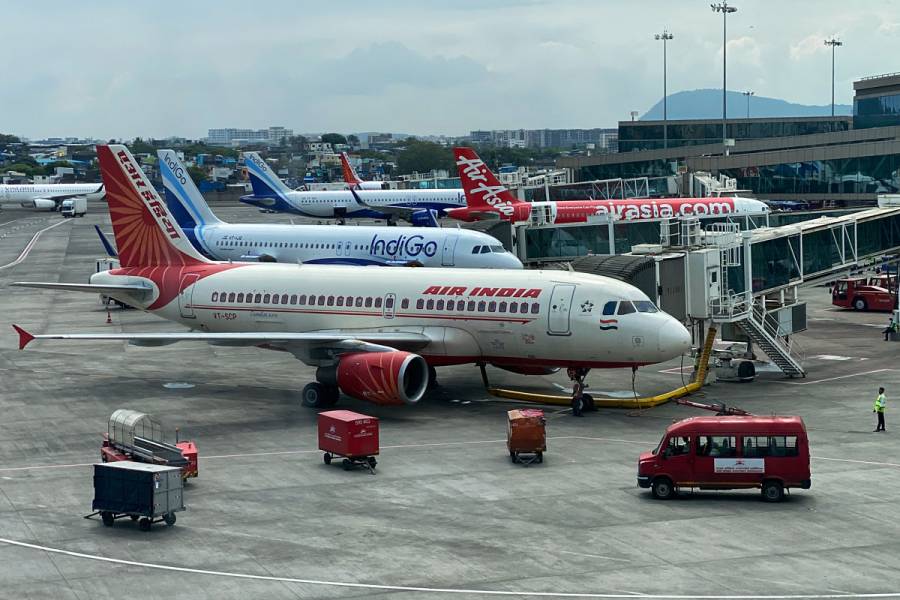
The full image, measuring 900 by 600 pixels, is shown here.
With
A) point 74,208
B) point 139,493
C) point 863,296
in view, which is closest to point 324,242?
point 863,296

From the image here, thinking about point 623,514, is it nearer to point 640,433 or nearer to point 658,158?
point 640,433

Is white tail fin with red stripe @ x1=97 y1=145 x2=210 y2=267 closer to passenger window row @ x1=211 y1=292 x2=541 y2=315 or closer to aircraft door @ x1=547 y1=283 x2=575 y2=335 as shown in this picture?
passenger window row @ x1=211 y1=292 x2=541 y2=315

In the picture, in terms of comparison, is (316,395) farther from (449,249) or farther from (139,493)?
(449,249)

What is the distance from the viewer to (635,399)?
4684cm

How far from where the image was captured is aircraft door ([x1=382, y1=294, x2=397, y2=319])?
49.0m

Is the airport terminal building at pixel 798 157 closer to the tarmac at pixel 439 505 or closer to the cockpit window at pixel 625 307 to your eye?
the tarmac at pixel 439 505

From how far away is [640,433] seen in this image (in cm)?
4244

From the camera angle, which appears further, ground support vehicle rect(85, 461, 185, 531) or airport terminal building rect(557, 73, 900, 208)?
airport terminal building rect(557, 73, 900, 208)

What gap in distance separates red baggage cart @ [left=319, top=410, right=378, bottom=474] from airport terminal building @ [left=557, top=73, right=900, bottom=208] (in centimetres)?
7846

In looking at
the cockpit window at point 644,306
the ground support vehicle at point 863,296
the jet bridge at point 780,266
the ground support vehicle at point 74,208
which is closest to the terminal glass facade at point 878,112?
the ground support vehicle at point 863,296

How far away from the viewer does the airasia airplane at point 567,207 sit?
8719cm

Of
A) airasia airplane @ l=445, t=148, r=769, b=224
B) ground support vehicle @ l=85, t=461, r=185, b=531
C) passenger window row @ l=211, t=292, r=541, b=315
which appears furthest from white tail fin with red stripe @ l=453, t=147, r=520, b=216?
ground support vehicle @ l=85, t=461, r=185, b=531

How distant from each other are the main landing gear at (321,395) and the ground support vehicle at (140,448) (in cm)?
1046

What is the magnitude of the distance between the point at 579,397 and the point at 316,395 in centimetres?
993
